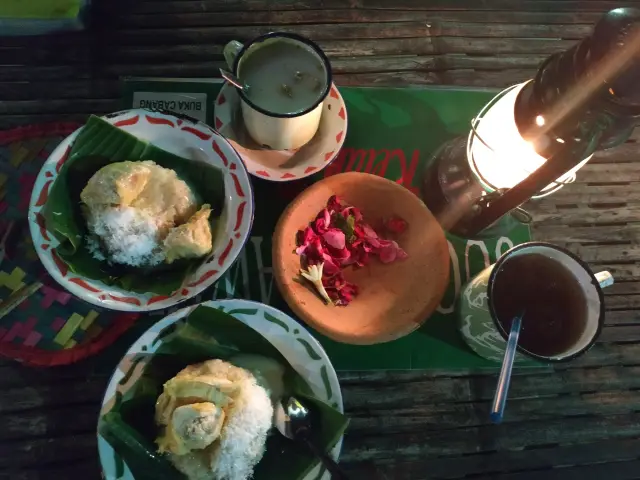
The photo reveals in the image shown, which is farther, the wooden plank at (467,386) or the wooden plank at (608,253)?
the wooden plank at (608,253)

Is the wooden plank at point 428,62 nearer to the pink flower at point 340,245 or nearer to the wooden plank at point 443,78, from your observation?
the wooden plank at point 443,78

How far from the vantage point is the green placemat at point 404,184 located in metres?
0.87

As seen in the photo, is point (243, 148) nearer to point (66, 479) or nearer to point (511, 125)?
point (511, 125)

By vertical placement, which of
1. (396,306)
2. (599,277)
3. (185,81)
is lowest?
(396,306)

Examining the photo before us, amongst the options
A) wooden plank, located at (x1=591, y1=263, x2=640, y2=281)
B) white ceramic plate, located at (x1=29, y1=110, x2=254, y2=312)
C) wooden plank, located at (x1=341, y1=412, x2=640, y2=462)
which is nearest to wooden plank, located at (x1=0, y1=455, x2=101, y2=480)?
white ceramic plate, located at (x1=29, y1=110, x2=254, y2=312)

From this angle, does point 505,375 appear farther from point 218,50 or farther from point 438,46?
point 218,50

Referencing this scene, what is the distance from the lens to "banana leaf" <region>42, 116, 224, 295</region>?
0.72 metres

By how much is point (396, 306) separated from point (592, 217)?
17.8 inches

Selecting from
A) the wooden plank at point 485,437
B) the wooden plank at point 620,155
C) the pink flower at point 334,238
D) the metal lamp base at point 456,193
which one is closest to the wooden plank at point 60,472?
the wooden plank at point 485,437

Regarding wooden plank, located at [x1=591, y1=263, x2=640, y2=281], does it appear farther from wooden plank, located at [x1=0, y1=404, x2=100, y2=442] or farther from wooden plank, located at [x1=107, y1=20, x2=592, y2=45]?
wooden plank, located at [x1=0, y1=404, x2=100, y2=442]

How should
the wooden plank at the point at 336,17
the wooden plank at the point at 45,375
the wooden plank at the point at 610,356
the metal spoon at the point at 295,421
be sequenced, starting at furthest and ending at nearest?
1. the wooden plank at the point at 336,17
2. the wooden plank at the point at 610,356
3. the wooden plank at the point at 45,375
4. the metal spoon at the point at 295,421

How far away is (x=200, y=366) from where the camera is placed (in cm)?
72

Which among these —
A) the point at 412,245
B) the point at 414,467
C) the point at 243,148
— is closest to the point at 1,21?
the point at 243,148

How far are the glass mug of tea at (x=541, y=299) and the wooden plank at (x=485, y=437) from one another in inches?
6.9
